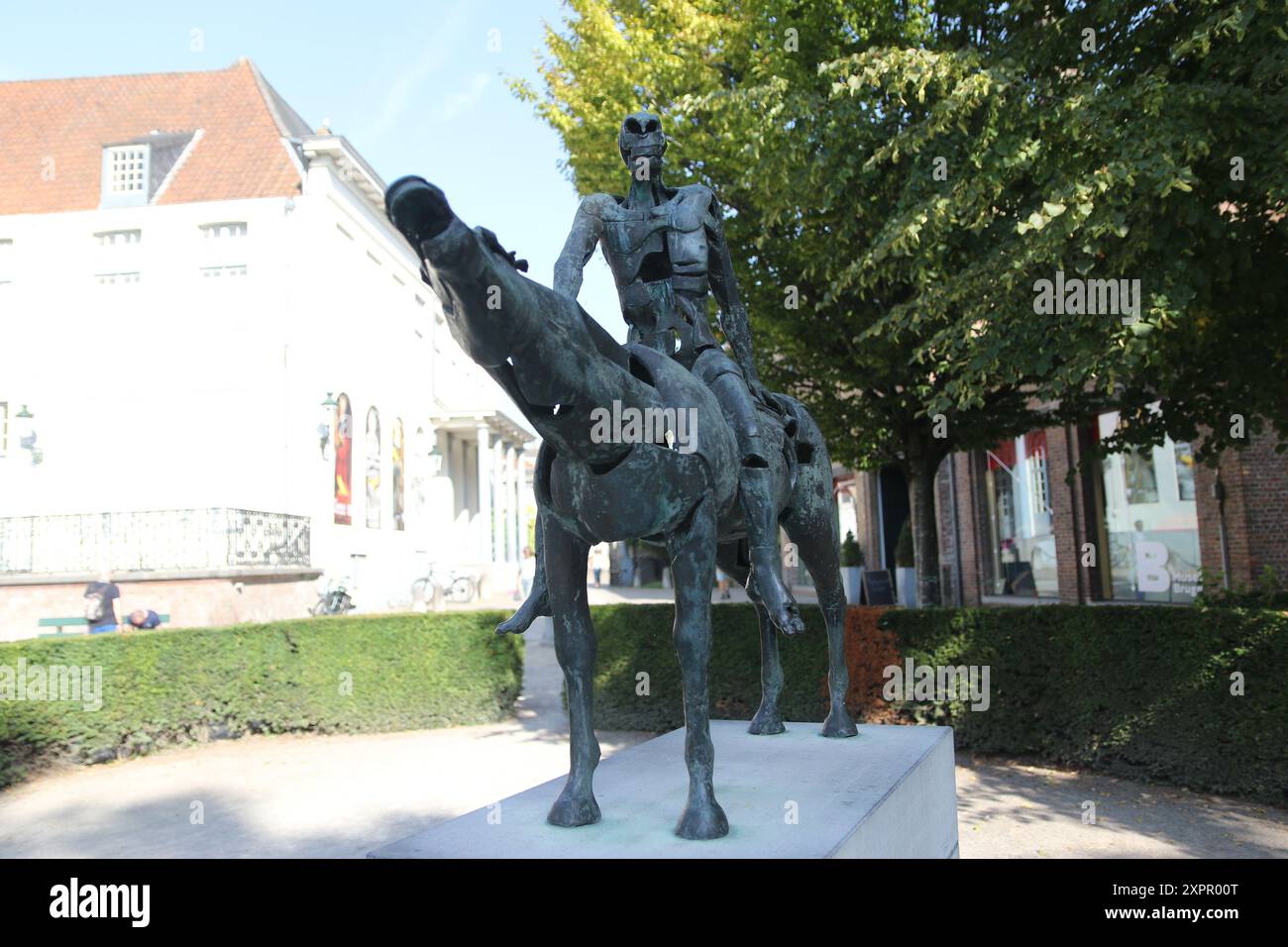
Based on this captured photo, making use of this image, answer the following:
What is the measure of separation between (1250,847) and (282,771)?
29.2ft

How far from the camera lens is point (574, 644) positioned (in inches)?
148

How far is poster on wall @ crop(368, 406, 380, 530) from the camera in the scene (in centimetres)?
2627

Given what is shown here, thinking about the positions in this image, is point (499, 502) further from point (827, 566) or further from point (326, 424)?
point (827, 566)

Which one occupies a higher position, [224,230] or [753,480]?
[224,230]

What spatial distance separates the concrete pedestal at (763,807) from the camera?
3344mm

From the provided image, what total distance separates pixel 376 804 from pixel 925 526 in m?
8.88

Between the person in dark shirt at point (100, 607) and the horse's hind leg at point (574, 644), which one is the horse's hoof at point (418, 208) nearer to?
the horse's hind leg at point (574, 644)

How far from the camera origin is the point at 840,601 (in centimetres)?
578

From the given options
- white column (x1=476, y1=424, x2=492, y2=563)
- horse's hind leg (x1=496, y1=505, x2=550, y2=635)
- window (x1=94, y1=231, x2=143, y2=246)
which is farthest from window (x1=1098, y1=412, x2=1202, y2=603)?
window (x1=94, y1=231, x2=143, y2=246)

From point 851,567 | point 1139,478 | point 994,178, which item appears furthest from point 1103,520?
point 994,178

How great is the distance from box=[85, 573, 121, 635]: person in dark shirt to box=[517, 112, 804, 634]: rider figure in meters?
12.3

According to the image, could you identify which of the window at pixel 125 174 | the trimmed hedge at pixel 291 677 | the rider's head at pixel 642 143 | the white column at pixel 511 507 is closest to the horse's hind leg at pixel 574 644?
the rider's head at pixel 642 143

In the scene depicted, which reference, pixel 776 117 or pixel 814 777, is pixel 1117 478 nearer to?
pixel 776 117
